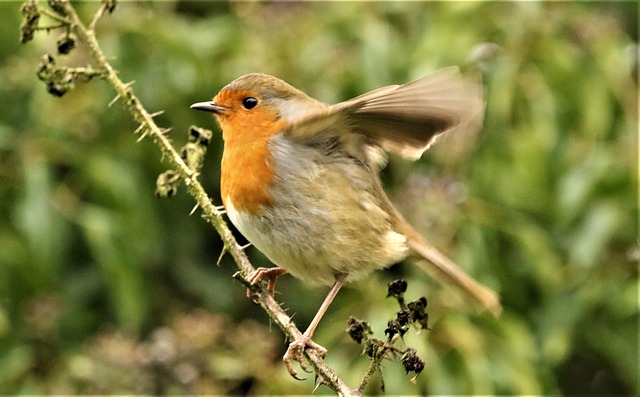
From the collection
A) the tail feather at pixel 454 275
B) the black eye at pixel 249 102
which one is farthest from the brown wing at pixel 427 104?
the tail feather at pixel 454 275

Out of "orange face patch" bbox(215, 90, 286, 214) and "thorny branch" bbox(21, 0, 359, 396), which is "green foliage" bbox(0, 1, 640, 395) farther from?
"thorny branch" bbox(21, 0, 359, 396)

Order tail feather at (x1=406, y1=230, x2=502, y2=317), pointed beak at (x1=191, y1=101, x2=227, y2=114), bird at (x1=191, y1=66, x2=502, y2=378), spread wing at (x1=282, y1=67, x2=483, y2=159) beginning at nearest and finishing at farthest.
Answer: spread wing at (x1=282, y1=67, x2=483, y2=159) → bird at (x1=191, y1=66, x2=502, y2=378) → pointed beak at (x1=191, y1=101, x2=227, y2=114) → tail feather at (x1=406, y1=230, x2=502, y2=317)

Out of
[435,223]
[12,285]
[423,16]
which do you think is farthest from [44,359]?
Answer: [423,16]

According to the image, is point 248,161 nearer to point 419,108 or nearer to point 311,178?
point 311,178

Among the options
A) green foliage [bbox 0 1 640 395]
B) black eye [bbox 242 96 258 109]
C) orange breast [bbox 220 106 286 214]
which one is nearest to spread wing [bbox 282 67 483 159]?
orange breast [bbox 220 106 286 214]

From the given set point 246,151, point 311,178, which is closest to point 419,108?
point 311,178

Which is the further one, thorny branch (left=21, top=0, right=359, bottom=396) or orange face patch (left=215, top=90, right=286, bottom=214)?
orange face patch (left=215, top=90, right=286, bottom=214)
